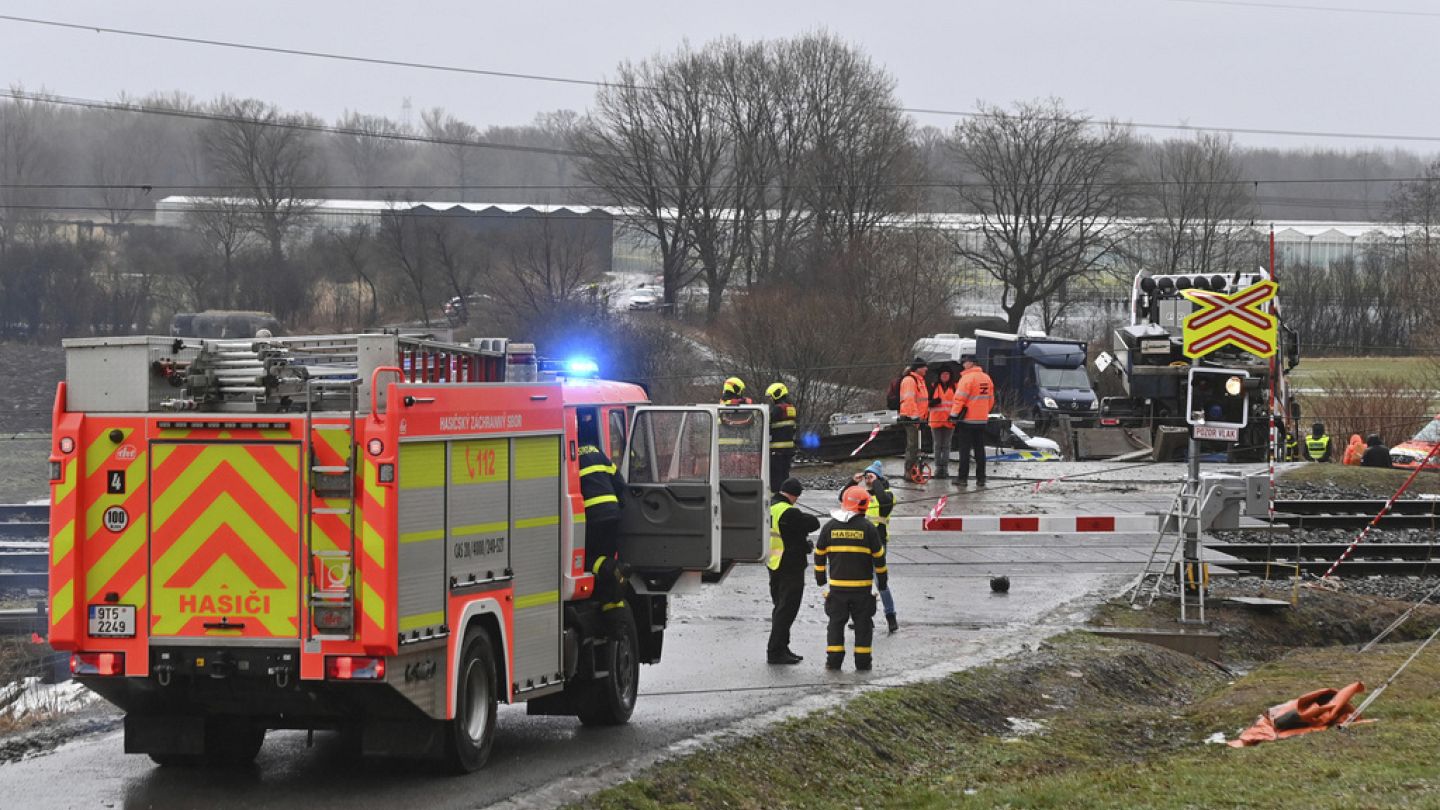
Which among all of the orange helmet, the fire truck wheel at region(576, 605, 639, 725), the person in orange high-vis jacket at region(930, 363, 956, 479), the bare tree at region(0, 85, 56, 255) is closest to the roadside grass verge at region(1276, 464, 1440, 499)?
the person in orange high-vis jacket at region(930, 363, 956, 479)

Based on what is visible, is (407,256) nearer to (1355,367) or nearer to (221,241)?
(221,241)

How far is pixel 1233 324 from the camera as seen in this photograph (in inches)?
665

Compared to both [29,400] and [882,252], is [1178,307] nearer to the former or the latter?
[882,252]

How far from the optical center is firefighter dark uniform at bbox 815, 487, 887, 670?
45.9 feet

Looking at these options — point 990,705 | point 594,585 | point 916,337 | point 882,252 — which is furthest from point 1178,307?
point 594,585

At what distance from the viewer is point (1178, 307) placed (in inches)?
1634

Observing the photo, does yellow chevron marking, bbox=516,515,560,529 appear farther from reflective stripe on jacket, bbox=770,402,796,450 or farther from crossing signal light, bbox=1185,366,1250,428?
reflective stripe on jacket, bbox=770,402,796,450

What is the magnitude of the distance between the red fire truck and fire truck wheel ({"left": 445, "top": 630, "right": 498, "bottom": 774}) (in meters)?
0.02

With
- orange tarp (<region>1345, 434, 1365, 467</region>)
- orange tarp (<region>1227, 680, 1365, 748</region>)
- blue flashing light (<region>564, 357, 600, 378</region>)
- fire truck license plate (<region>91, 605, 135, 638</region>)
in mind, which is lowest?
orange tarp (<region>1227, 680, 1365, 748</region>)

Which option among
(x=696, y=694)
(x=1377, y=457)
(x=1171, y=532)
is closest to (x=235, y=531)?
(x=696, y=694)

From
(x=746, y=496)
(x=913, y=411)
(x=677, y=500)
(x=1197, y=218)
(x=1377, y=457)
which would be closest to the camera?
(x=677, y=500)

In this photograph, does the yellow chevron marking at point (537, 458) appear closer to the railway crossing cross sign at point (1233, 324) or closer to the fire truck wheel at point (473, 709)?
the fire truck wheel at point (473, 709)

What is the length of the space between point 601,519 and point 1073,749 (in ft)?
12.8

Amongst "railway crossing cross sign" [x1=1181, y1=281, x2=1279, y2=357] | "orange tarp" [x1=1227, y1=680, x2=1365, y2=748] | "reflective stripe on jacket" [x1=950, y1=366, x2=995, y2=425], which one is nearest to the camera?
"orange tarp" [x1=1227, y1=680, x2=1365, y2=748]
